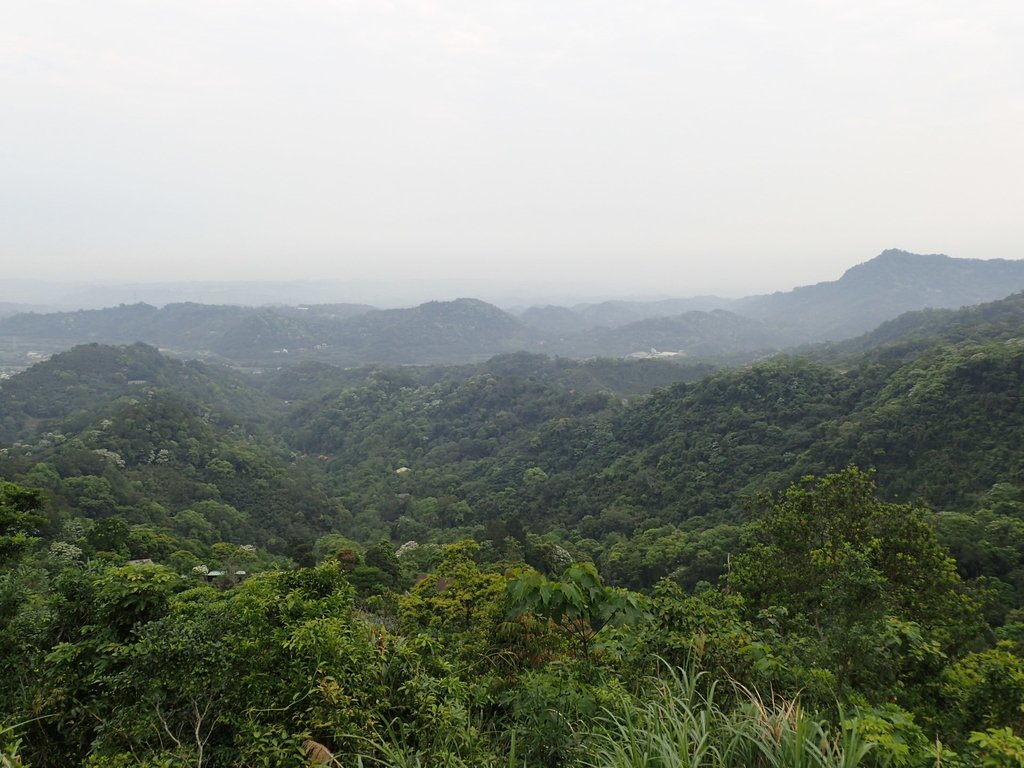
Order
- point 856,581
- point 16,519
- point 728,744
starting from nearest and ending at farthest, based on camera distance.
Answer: point 728,744
point 856,581
point 16,519

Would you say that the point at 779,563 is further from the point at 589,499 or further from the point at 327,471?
the point at 327,471

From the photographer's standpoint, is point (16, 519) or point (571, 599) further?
point (16, 519)

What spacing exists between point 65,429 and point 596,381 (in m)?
88.4

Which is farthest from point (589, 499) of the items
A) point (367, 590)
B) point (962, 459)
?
point (367, 590)

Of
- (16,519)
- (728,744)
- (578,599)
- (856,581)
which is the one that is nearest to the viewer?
(728,744)

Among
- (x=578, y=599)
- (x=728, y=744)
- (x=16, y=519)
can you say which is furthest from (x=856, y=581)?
(x=16, y=519)

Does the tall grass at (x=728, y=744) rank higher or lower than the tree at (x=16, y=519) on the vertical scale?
higher

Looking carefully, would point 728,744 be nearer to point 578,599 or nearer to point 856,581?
point 578,599

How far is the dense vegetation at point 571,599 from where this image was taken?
3160 millimetres

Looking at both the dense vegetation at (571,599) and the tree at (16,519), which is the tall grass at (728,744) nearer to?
the dense vegetation at (571,599)

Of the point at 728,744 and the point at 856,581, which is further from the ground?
the point at 728,744

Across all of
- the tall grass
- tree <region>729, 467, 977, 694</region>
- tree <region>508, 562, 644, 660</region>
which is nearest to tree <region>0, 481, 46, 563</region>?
tree <region>508, 562, 644, 660</region>

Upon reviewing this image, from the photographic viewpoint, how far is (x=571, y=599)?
4199 millimetres

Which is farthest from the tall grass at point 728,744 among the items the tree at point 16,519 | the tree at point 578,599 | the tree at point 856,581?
the tree at point 16,519
